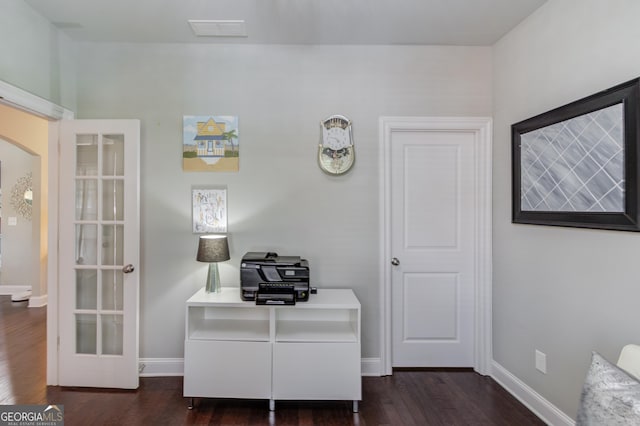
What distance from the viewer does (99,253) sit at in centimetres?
251

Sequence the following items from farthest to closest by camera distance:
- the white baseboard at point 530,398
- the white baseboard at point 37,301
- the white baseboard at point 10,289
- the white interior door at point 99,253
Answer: the white baseboard at point 10,289 < the white baseboard at point 37,301 < the white interior door at point 99,253 < the white baseboard at point 530,398

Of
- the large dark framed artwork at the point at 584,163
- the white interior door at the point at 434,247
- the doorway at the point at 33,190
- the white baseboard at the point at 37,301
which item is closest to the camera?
the large dark framed artwork at the point at 584,163

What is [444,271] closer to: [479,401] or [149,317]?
[479,401]

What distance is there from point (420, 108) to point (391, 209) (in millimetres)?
907

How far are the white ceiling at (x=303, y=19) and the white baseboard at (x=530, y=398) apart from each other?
8.85ft

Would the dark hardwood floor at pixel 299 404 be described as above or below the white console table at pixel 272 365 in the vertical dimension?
below

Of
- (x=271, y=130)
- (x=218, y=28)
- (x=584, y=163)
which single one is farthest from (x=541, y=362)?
(x=218, y=28)

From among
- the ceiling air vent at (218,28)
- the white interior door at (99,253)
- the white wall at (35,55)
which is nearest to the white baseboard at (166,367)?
the white interior door at (99,253)

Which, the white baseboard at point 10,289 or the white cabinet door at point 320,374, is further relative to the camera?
the white baseboard at point 10,289

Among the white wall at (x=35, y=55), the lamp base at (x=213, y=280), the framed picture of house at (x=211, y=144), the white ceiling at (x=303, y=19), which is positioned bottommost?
the lamp base at (x=213, y=280)

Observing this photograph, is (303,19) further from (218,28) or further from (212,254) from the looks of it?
(212,254)

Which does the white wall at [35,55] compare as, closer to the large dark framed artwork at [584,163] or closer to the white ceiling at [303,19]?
the white ceiling at [303,19]

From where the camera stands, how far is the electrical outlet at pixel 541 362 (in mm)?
2113

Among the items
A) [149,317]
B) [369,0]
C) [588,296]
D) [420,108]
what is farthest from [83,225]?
[588,296]
